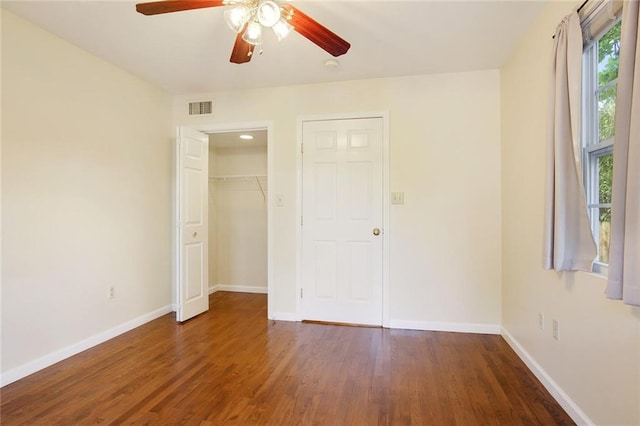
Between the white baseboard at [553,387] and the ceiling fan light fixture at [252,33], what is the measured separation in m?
2.71

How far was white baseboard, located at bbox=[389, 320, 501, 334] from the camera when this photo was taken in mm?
3010

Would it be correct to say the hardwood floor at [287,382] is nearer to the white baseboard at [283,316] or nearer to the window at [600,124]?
the white baseboard at [283,316]

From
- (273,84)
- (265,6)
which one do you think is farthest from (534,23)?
(273,84)

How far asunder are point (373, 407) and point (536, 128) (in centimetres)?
214

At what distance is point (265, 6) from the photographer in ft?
5.28

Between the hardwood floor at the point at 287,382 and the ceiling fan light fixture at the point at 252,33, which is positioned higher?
the ceiling fan light fixture at the point at 252,33

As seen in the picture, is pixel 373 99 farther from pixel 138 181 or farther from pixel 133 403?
pixel 133 403

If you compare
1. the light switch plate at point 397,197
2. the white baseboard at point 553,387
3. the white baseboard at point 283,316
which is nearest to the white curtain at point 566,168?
the white baseboard at point 553,387

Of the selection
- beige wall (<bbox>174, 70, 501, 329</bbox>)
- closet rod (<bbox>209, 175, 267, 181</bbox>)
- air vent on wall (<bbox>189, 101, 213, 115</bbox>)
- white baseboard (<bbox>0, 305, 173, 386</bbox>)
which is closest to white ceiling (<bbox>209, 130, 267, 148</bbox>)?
air vent on wall (<bbox>189, 101, 213, 115</bbox>)

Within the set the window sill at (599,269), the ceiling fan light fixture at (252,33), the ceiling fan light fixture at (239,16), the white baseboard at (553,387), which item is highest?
the ceiling fan light fixture at (239,16)

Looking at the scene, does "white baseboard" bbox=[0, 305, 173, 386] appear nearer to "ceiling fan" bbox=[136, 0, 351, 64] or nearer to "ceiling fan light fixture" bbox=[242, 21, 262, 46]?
"ceiling fan" bbox=[136, 0, 351, 64]

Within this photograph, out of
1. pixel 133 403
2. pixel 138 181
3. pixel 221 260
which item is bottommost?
pixel 133 403

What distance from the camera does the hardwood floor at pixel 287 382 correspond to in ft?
5.89

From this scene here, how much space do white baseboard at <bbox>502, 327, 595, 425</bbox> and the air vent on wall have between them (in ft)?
12.3
